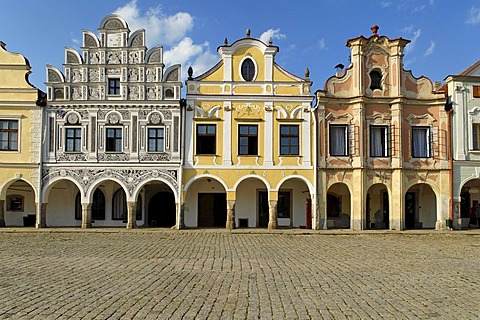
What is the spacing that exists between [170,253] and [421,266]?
758cm

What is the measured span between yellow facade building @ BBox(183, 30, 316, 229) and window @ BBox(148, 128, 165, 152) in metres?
1.35

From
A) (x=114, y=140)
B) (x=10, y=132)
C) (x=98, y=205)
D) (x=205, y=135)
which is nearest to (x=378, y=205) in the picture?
(x=205, y=135)

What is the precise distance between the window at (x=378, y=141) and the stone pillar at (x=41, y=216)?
723 inches

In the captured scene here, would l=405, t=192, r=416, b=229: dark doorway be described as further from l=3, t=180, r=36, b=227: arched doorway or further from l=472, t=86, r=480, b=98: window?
l=3, t=180, r=36, b=227: arched doorway

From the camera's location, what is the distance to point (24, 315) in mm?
7297

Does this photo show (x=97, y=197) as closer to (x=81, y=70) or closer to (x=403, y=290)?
(x=81, y=70)

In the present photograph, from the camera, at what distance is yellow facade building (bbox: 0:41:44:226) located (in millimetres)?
26500

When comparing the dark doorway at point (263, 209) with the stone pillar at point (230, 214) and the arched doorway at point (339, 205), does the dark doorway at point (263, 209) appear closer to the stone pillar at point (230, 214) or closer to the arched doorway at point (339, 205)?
the stone pillar at point (230, 214)

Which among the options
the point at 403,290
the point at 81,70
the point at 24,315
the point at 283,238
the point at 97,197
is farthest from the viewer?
the point at 97,197

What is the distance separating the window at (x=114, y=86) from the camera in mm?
26938

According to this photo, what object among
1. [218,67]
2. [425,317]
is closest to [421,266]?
[425,317]

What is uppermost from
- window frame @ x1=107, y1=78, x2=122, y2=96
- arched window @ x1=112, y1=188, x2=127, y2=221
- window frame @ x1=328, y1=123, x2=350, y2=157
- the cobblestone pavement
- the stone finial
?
the stone finial

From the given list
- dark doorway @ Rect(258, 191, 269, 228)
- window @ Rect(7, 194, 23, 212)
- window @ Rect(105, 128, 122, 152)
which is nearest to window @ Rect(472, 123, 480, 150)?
dark doorway @ Rect(258, 191, 269, 228)

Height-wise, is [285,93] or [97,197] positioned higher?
[285,93]
